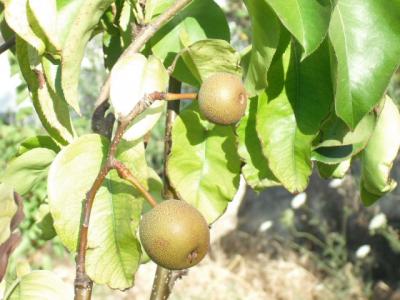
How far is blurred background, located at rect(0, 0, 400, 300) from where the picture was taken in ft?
10.5

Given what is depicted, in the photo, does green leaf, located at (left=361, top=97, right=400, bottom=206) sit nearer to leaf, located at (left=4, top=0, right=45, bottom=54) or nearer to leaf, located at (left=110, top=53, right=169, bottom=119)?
leaf, located at (left=110, top=53, right=169, bottom=119)

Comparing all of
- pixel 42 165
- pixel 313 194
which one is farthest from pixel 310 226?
pixel 42 165

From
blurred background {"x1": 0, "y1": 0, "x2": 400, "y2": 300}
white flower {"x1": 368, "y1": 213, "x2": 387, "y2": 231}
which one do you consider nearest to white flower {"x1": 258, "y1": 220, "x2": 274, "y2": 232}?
blurred background {"x1": 0, "y1": 0, "x2": 400, "y2": 300}

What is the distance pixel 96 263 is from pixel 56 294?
105 millimetres

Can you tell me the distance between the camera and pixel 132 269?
2.33ft

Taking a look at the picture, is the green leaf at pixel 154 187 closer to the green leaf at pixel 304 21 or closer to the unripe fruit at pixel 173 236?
the unripe fruit at pixel 173 236

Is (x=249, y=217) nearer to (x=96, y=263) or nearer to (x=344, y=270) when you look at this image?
(x=344, y=270)

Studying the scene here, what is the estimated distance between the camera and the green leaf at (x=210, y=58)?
677mm

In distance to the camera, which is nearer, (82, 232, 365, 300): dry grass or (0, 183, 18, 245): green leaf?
(0, 183, 18, 245): green leaf

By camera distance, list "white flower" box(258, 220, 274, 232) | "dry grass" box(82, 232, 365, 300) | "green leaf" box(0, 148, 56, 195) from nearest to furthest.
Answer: "green leaf" box(0, 148, 56, 195)
"dry grass" box(82, 232, 365, 300)
"white flower" box(258, 220, 274, 232)

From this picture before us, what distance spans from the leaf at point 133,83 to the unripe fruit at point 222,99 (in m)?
0.04

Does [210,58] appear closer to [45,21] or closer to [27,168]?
[45,21]

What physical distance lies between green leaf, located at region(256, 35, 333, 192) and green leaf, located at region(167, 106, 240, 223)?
0.19 ft

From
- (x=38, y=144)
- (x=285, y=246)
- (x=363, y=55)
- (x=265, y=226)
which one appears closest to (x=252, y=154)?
(x=363, y=55)
